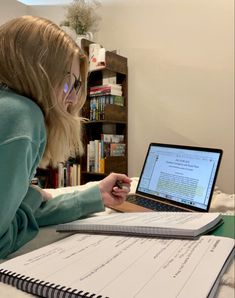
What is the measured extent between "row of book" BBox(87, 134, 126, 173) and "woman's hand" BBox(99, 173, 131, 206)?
4.06 ft

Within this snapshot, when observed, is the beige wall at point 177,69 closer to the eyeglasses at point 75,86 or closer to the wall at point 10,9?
the wall at point 10,9

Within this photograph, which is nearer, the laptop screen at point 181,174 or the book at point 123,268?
the book at point 123,268

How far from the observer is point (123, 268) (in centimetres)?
40

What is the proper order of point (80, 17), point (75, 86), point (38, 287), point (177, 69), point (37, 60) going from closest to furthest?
point (38, 287)
point (37, 60)
point (75, 86)
point (177, 69)
point (80, 17)

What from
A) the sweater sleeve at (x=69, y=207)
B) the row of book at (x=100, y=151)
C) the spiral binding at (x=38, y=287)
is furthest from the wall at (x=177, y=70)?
the spiral binding at (x=38, y=287)

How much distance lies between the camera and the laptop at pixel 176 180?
3.41 ft

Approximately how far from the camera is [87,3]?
7.68 feet

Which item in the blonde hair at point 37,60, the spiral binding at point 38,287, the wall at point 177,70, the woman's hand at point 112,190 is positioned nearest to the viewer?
the spiral binding at point 38,287

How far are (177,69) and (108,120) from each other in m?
0.56

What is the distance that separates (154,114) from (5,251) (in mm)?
1750

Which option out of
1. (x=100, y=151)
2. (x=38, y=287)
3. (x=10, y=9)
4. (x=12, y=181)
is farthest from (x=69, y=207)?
(x=10, y=9)

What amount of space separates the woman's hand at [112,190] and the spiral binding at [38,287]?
1.46 ft

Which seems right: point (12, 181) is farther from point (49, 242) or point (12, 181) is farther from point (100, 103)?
point (100, 103)

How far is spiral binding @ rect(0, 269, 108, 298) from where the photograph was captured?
33 cm
